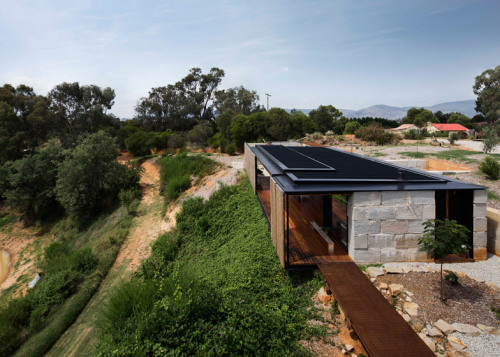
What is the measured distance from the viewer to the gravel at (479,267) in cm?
592

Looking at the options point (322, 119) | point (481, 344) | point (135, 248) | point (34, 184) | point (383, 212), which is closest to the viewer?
point (481, 344)

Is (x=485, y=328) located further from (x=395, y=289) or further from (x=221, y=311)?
(x=221, y=311)

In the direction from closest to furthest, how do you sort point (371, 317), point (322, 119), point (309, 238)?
point (371, 317) → point (309, 238) → point (322, 119)

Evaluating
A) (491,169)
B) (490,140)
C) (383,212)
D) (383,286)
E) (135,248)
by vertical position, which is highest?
(490,140)

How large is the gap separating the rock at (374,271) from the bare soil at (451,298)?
0.29 ft

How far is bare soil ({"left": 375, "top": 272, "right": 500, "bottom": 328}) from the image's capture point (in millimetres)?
4789

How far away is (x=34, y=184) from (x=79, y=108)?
1596cm

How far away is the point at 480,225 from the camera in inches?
258

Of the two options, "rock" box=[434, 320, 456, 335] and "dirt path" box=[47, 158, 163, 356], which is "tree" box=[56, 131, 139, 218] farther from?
"rock" box=[434, 320, 456, 335]

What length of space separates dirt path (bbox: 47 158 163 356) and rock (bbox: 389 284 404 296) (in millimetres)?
5958

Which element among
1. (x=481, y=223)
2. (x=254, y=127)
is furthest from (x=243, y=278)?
(x=254, y=127)

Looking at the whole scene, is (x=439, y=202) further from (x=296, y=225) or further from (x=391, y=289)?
(x=296, y=225)

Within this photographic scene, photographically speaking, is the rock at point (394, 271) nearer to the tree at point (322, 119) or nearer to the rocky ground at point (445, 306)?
the rocky ground at point (445, 306)

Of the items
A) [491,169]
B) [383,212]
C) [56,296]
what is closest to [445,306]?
[383,212]
